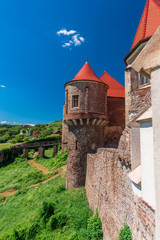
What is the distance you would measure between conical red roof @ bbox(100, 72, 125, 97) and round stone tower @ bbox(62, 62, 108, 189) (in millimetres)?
3445

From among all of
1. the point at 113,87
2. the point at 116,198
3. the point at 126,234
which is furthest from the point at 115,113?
the point at 126,234

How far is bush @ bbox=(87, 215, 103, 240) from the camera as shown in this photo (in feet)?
22.5

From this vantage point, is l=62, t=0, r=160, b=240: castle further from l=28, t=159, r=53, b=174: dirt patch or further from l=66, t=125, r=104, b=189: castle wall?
l=28, t=159, r=53, b=174: dirt patch

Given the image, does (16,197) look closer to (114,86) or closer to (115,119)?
(115,119)

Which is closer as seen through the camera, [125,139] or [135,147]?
[135,147]

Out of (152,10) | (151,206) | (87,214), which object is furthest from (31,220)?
(152,10)

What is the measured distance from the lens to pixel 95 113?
1151 centimetres

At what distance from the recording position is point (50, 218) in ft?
29.0

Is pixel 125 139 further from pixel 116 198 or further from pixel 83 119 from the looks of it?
pixel 116 198

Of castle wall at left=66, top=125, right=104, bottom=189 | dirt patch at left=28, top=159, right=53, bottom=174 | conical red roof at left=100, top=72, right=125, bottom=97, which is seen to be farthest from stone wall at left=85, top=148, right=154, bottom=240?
dirt patch at left=28, top=159, right=53, bottom=174

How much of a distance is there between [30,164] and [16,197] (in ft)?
37.8

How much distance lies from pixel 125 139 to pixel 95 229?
5599mm

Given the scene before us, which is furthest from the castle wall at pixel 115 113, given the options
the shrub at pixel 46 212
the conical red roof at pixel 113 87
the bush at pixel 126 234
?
the bush at pixel 126 234

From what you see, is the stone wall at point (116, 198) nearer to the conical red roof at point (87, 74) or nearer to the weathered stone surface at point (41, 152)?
the conical red roof at point (87, 74)
